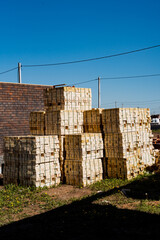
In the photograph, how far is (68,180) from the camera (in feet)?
39.7

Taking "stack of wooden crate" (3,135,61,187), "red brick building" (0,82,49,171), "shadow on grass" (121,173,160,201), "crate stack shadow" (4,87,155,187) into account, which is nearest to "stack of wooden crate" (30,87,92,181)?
"crate stack shadow" (4,87,155,187)

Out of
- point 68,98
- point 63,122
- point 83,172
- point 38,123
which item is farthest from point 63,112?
point 83,172

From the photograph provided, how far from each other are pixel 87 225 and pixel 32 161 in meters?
4.67

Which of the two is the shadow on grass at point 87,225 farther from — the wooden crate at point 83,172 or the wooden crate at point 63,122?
the wooden crate at point 63,122

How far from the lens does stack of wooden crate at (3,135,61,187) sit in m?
11.2

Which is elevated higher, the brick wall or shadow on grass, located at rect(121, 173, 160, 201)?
the brick wall

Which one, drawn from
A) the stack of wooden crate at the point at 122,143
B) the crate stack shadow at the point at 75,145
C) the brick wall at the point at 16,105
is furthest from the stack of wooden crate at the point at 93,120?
the brick wall at the point at 16,105

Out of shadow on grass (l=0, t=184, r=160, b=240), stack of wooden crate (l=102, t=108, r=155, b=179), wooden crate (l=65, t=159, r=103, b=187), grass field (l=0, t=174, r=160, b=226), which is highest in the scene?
stack of wooden crate (l=102, t=108, r=155, b=179)

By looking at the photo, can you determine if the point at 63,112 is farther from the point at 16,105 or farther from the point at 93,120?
the point at 16,105

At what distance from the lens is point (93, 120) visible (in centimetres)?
1293

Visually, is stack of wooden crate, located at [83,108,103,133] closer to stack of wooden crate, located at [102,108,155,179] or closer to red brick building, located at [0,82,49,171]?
stack of wooden crate, located at [102,108,155,179]

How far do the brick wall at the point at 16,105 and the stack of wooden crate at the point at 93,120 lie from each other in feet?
20.1

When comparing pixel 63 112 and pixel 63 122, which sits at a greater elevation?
pixel 63 112

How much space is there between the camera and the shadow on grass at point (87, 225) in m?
6.50
